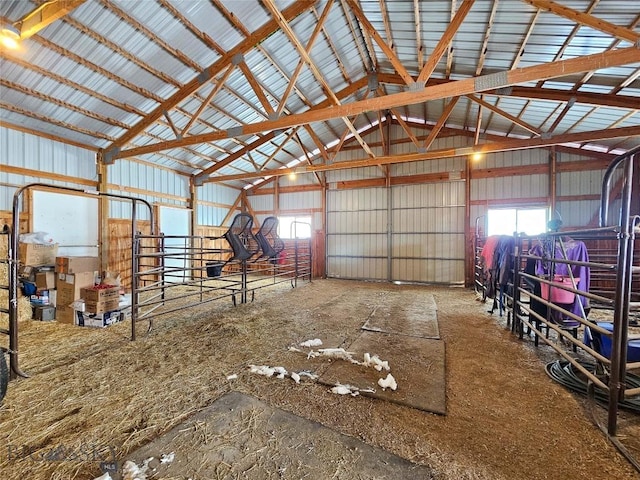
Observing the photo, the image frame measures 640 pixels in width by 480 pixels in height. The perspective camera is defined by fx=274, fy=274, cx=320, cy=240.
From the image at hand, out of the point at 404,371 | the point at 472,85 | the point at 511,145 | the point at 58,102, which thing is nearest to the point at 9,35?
the point at 58,102

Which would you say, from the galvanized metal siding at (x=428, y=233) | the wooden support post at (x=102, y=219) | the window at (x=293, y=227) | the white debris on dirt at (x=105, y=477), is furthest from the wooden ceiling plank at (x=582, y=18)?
the wooden support post at (x=102, y=219)

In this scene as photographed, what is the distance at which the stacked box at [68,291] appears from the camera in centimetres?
394

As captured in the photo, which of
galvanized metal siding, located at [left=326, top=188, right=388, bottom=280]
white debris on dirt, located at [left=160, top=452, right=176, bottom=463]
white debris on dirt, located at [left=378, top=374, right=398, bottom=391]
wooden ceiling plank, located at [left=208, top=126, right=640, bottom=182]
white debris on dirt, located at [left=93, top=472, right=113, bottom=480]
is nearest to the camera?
white debris on dirt, located at [left=93, top=472, right=113, bottom=480]

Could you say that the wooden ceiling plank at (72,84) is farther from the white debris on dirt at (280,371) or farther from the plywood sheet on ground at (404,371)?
the plywood sheet on ground at (404,371)

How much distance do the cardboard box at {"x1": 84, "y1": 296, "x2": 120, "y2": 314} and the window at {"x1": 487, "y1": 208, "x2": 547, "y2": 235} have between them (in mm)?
8613

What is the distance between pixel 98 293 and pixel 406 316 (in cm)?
454

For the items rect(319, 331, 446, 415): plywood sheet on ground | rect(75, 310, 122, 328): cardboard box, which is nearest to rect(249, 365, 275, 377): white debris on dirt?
rect(319, 331, 446, 415): plywood sheet on ground

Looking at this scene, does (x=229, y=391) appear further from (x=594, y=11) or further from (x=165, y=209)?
(x=165, y=209)

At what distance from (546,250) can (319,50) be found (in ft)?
17.0

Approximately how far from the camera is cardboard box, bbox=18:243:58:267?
4223 millimetres

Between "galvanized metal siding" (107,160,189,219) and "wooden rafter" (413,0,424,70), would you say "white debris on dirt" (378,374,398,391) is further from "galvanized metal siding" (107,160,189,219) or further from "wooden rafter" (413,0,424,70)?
"galvanized metal siding" (107,160,189,219)

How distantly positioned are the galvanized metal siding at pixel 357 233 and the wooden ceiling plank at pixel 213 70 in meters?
5.42

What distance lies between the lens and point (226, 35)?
4562 millimetres

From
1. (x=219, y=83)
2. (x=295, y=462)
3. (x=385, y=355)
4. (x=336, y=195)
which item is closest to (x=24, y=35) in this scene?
(x=219, y=83)
